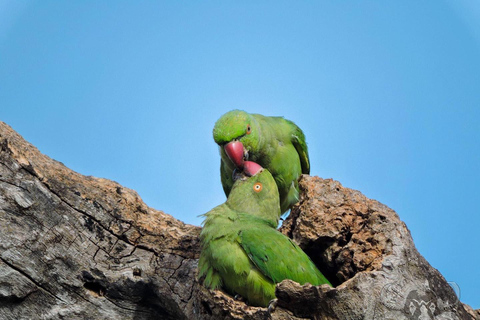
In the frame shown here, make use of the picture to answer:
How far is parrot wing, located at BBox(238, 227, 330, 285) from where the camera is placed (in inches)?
159

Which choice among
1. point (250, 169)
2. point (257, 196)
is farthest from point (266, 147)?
point (257, 196)

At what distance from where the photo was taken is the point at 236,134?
5703 millimetres

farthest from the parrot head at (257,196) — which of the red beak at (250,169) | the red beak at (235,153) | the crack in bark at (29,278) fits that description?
the crack in bark at (29,278)

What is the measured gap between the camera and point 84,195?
5.07m

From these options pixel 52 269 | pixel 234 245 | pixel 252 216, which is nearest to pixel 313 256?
pixel 252 216

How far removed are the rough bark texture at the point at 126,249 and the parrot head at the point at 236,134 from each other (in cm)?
81

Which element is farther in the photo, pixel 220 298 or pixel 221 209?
pixel 221 209

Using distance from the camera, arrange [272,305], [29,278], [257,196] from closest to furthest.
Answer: [272,305] < [29,278] < [257,196]

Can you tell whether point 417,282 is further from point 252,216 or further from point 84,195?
point 84,195

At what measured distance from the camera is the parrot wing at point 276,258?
4.03 metres

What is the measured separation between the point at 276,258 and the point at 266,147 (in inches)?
90.4

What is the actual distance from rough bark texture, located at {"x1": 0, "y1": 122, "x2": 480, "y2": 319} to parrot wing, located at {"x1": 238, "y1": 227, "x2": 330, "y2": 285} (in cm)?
36

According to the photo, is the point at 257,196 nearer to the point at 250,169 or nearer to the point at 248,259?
the point at 250,169

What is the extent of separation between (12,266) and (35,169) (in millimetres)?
941
